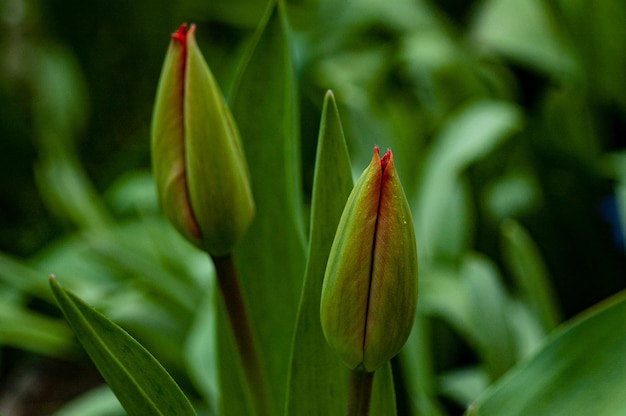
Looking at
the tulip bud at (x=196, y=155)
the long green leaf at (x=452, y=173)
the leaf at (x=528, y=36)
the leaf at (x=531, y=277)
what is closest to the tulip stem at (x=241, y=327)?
the tulip bud at (x=196, y=155)

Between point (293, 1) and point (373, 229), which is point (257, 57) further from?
point (293, 1)

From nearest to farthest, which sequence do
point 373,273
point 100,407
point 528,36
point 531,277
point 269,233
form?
1. point 373,273
2. point 269,233
3. point 531,277
4. point 100,407
5. point 528,36

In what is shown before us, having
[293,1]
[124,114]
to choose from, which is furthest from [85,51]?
[293,1]

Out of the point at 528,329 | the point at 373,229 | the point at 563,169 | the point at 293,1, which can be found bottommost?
the point at 528,329

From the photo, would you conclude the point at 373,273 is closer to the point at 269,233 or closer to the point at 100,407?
the point at 269,233

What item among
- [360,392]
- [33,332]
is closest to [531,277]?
[360,392]

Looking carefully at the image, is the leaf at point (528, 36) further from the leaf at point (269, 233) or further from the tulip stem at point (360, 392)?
the tulip stem at point (360, 392)
